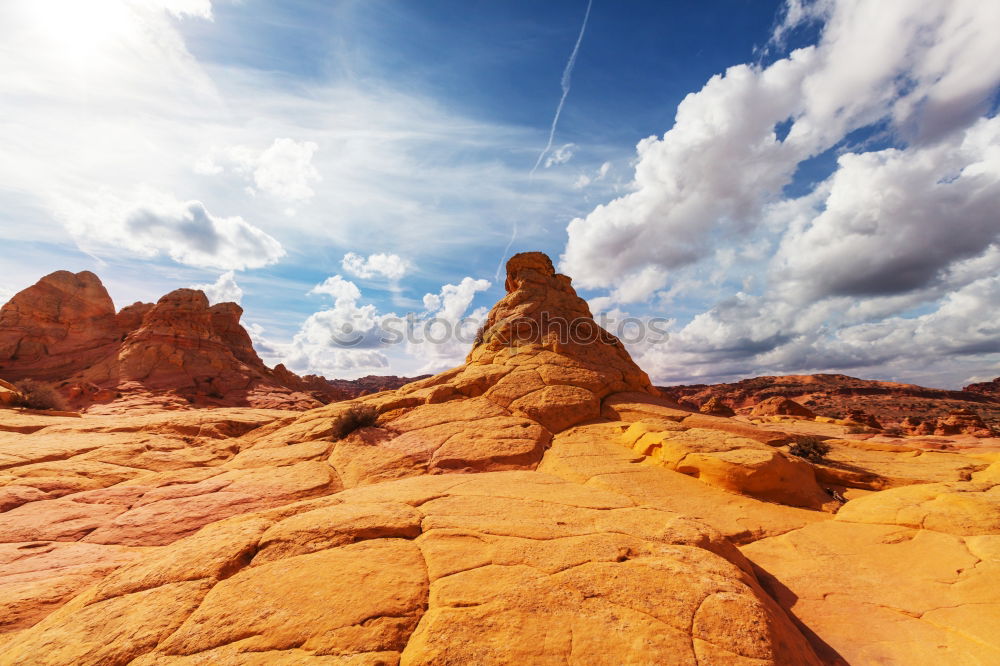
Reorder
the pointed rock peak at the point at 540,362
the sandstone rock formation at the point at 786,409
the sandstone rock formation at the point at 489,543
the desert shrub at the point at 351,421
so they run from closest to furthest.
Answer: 1. the sandstone rock formation at the point at 489,543
2. the desert shrub at the point at 351,421
3. the pointed rock peak at the point at 540,362
4. the sandstone rock formation at the point at 786,409

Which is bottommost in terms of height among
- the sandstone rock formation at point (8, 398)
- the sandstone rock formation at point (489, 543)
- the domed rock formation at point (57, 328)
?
the sandstone rock formation at point (489, 543)

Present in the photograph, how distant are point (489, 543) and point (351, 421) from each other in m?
8.19

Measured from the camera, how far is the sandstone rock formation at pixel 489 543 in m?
3.06

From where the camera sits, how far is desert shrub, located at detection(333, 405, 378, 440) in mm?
11352

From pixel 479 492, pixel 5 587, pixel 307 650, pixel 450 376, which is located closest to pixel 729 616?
pixel 307 650

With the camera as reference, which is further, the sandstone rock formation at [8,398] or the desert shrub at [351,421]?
the sandstone rock formation at [8,398]

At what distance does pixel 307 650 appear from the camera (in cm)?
280

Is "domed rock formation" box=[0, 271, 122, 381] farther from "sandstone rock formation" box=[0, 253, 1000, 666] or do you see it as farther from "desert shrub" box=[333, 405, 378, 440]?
"desert shrub" box=[333, 405, 378, 440]

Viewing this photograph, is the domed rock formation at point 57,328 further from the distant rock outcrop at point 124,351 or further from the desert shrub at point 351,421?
the desert shrub at point 351,421

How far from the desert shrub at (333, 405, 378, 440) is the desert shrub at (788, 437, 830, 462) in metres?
11.6

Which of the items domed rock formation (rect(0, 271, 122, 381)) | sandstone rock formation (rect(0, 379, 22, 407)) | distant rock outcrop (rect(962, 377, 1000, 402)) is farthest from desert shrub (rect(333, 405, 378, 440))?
distant rock outcrop (rect(962, 377, 1000, 402))

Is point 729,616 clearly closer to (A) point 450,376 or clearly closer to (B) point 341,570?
(B) point 341,570

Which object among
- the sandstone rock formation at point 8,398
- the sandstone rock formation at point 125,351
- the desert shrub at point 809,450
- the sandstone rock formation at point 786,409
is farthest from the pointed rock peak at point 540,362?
the sandstone rock formation at point 786,409

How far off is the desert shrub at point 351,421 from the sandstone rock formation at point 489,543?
0.13 meters
